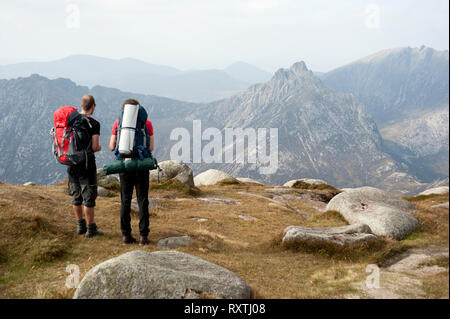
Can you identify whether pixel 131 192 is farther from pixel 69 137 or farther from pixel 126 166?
pixel 69 137

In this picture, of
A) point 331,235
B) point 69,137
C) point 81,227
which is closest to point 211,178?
point 331,235

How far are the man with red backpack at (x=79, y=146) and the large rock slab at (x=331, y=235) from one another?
9520mm

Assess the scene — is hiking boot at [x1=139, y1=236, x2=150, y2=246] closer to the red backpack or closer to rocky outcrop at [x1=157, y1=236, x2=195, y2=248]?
rocky outcrop at [x1=157, y1=236, x2=195, y2=248]

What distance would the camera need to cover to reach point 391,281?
1105 centimetres

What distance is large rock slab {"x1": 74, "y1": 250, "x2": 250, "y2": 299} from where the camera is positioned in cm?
736

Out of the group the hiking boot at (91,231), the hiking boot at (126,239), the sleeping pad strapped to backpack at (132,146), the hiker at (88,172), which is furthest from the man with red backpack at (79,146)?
the hiking boot at (126,239)

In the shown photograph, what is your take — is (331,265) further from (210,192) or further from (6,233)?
(210,192)

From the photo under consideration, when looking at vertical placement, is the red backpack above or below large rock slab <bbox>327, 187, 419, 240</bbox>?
above

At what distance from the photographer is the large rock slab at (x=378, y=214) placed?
1962cm

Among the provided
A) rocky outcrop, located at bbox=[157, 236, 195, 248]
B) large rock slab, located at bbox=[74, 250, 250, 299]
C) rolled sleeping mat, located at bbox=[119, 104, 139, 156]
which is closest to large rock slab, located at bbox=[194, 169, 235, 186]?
rocky outcrop, located at bbox=[157, 236, 195, 248]

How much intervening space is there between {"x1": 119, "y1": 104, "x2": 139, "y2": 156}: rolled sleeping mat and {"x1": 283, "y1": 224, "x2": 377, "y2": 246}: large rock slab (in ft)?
29.9

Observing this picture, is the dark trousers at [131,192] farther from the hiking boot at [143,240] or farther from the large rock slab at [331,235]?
the large rock slab at [331,235]

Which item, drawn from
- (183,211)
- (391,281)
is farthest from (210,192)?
(391,281)

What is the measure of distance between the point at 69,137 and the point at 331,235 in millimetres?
12621
